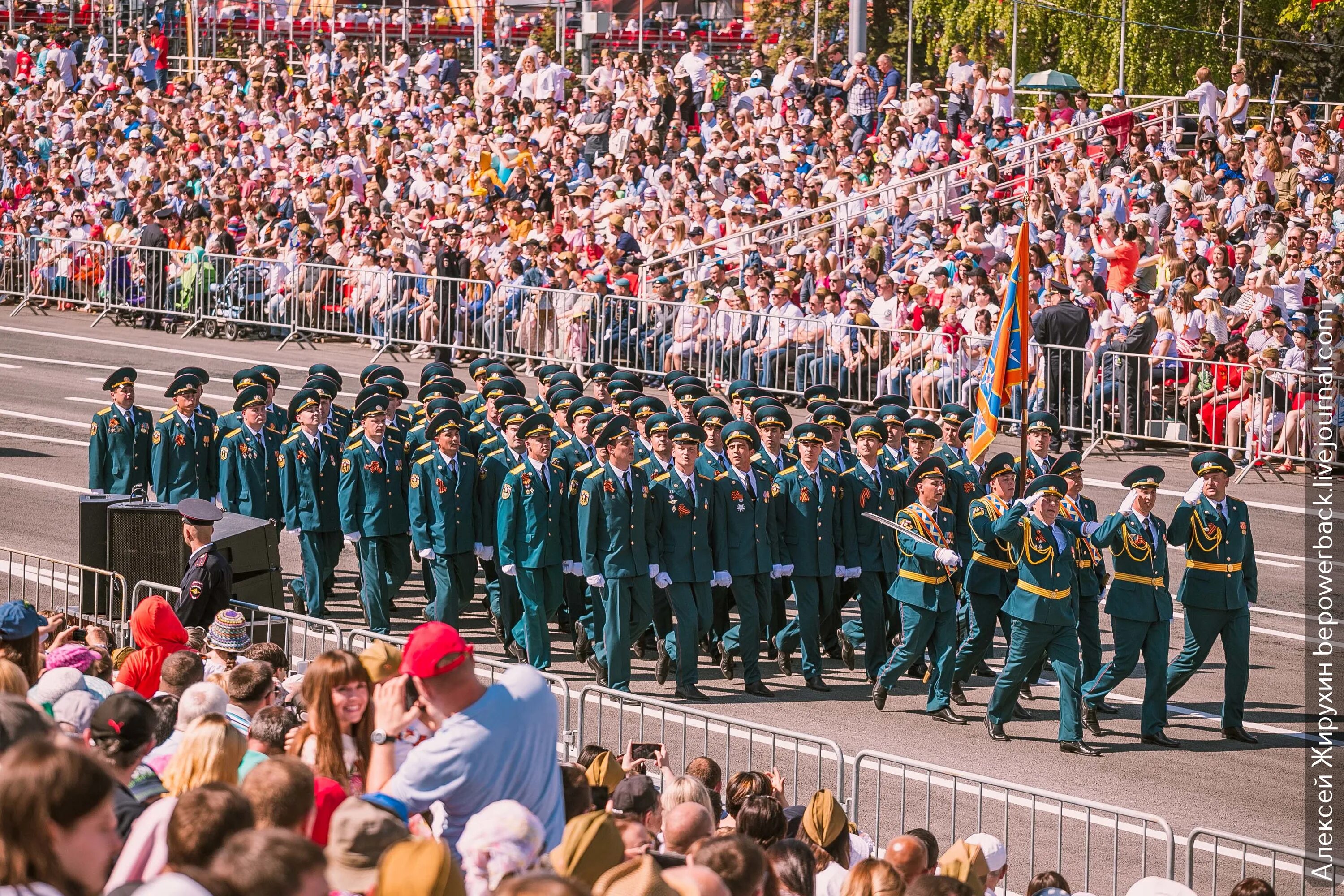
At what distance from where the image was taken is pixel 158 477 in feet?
50.2

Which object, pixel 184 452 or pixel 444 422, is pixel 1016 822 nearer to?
pixel 444 422

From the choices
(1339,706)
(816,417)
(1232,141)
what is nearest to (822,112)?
(1232,141)

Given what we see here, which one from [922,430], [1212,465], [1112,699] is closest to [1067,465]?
[1212,465]

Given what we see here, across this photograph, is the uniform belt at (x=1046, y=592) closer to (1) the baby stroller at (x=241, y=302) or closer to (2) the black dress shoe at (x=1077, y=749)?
(2) the black dress shoe at (x=1077, y=749)

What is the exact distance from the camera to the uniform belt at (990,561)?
12641 millimetres

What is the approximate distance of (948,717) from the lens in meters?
Answer: 12.4

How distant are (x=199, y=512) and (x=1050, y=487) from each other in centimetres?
511

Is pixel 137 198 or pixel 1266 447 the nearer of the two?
pixel 1266 447

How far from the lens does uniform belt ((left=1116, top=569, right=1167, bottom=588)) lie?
12.1 m

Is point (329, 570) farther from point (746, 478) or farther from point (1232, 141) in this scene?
point (1232, 141)

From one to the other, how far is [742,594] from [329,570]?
3.50 metres

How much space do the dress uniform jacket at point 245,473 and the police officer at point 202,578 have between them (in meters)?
3.69

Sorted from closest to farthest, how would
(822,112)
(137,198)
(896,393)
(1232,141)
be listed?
(896,393) < (1232,141) < (822,112) < (137,198)

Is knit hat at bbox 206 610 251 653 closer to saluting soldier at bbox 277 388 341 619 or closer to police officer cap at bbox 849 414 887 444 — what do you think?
saluting soldier at bbox 277 388 341 619
